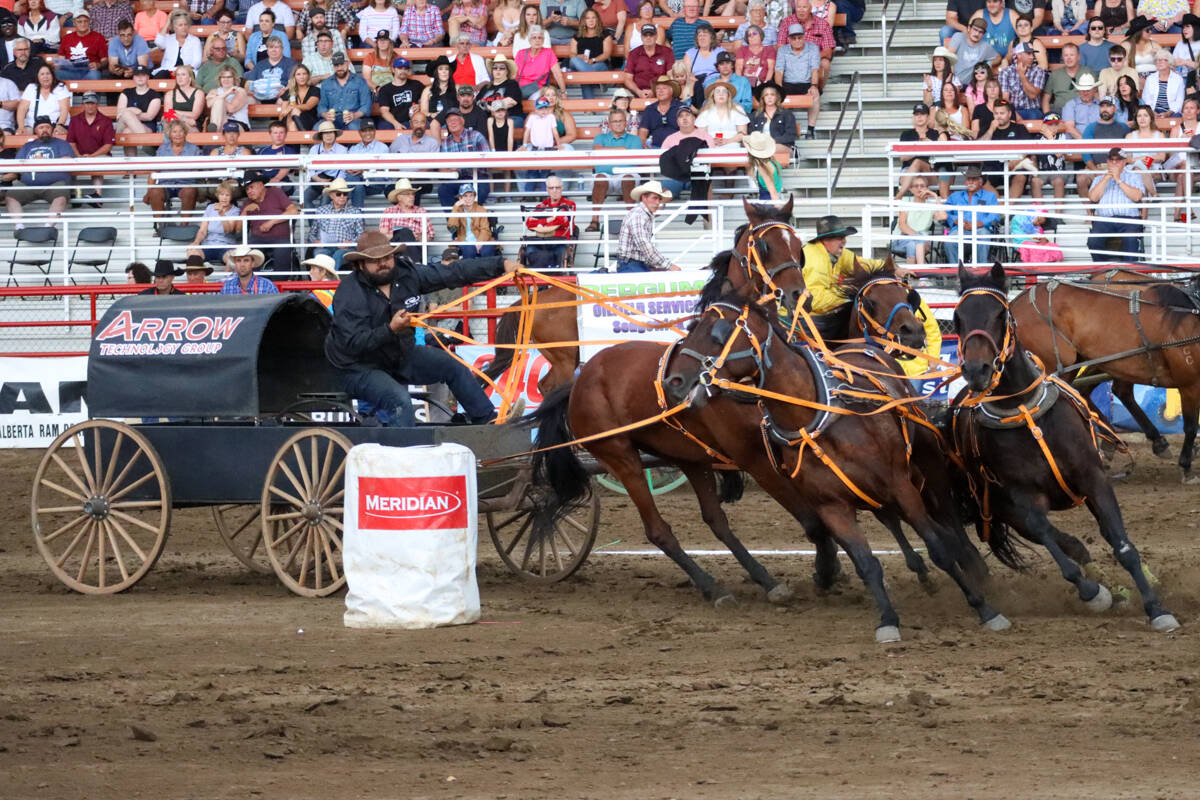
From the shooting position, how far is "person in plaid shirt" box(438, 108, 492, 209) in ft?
56.5

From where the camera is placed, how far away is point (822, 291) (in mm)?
9570

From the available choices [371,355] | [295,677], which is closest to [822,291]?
[371,355]

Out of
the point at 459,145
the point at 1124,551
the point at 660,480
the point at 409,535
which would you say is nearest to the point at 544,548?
the point at 409,535

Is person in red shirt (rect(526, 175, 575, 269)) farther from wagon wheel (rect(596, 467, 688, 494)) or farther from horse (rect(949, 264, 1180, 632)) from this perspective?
horse (rect(949, 264, 1180, 632))

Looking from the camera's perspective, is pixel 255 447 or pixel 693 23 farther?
pixel 693 23

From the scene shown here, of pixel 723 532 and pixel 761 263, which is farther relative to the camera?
pixel 723 532

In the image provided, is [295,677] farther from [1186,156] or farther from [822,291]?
[1186,156]

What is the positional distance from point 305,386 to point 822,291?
326cm

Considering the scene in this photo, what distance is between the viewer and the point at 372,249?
9062 mm

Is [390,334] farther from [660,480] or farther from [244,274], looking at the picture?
[244,274]

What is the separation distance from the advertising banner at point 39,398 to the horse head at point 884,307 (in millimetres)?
8680

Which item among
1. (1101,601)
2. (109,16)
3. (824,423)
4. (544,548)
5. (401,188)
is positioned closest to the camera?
(824,423)

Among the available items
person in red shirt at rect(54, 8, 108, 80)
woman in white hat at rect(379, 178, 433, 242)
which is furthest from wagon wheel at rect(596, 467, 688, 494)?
person in red shirt at rect(54, 8, 108, 80)

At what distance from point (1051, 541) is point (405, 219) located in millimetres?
9772
